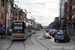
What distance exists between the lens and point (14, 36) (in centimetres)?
2397

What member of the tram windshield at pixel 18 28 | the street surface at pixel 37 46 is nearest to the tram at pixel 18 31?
the tram windshield at pixel 18 28

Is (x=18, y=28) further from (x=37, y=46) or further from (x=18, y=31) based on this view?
(x=37, y=46)

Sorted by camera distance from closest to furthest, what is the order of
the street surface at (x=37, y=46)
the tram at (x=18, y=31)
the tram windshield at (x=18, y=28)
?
the street surface at (x=37, y=46) → the tram at (x=18, y=31) → the tram windshield at (x=18, y=28)

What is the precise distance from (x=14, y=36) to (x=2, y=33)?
8512mm

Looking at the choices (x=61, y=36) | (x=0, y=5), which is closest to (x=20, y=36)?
(x=61, y=36)

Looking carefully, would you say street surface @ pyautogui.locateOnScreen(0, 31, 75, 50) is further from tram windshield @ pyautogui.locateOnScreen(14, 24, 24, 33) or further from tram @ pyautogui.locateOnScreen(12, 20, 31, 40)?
tram windshield @ pyautogui.locateOnScreen(14, 24, 24, 33)

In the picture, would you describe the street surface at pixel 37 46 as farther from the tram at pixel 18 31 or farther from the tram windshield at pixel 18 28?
the tram windshield at pixel 18 28

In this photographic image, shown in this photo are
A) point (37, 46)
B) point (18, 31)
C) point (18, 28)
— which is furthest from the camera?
point (18, 28)

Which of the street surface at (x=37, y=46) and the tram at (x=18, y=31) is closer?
the street surface at (x=37, y=46)

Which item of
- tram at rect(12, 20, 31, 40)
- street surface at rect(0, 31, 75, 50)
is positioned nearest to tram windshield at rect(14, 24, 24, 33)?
tram at rect(12, 20, 31, 40)

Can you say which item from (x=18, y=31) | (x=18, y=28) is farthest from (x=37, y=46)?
(x=18, y=28)

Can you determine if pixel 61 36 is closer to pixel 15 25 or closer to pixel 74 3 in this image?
pixel 15 25

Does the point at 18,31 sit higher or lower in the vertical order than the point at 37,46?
higher

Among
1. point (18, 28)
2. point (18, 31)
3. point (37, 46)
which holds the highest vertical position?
point (18, 28)
